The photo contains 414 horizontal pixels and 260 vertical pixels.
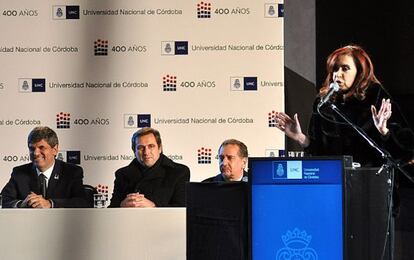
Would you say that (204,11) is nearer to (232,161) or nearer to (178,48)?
(178,48)

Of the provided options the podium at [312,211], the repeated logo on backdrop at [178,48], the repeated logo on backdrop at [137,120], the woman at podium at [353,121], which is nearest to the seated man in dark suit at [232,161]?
the repeated logo on backdrop at [137,120]

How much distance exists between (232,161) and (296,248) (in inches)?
136

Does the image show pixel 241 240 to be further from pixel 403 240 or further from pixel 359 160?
pixel 403 240

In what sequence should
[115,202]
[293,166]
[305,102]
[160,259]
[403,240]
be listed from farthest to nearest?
[305,102], [115,202], [403,240], [160,259], [293,166]

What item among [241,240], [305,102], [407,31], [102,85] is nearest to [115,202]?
[102,85]

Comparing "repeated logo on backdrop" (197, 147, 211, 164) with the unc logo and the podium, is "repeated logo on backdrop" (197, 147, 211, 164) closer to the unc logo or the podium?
the podium

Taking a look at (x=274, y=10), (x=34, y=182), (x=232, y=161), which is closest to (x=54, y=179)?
(x=34, y=182)

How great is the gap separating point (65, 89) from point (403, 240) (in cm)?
330

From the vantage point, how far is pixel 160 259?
3342 millimetres

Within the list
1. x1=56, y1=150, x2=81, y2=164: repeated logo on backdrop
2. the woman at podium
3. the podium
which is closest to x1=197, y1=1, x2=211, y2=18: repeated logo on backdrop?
x1=56, y1=150, x2=81, y2=164: repeated logo on backdrop

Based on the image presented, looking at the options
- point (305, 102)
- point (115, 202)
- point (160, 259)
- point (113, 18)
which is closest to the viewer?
point (160, 259)

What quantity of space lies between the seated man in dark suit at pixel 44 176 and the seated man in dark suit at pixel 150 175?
1.18 feet

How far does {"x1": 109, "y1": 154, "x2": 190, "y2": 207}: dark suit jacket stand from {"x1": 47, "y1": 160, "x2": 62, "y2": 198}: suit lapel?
0.48 metres

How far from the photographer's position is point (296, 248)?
8.23 feet
